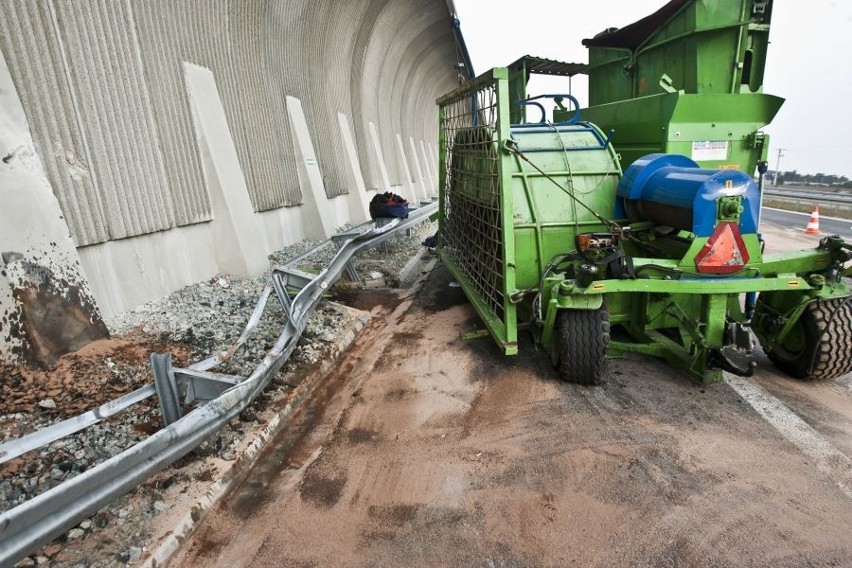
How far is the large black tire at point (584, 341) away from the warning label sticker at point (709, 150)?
2.47m

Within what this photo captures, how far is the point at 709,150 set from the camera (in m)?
5.32

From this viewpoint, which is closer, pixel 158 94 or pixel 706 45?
pixel 158 94

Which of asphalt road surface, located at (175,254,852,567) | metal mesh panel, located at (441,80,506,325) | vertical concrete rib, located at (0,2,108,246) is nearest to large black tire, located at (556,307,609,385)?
asphalt road surface, located at (175,254,852,567)

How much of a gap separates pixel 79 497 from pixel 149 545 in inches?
18.7

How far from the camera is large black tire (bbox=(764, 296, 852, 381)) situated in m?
3.88

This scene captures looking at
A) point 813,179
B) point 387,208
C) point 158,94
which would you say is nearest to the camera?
point 158,94

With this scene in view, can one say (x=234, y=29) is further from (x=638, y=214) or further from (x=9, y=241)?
(x=638, y=214)

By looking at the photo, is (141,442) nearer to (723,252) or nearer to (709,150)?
(723,252)

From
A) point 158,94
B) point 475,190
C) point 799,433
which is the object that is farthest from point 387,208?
point 799,433

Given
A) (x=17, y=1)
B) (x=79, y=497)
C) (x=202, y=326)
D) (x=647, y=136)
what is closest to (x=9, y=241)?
(x=202, y=326)

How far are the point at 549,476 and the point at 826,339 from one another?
8.53 ft

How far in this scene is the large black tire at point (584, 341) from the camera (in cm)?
390

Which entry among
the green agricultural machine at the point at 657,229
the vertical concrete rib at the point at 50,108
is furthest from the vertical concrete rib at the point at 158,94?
the green agricultural machine at the point at 657,229

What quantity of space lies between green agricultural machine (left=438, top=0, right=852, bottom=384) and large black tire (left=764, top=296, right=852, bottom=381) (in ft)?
0.05
